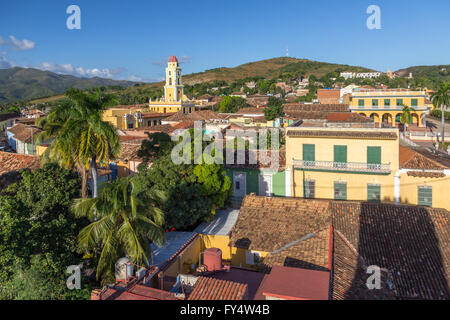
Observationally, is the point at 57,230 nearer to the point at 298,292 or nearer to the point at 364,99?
the point at 298,292

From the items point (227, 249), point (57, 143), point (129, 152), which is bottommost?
point (227, 249)

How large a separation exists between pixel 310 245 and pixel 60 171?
32.7ft

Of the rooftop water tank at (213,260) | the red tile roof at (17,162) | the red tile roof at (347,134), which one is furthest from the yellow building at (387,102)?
the rooftop water tank at (213,260)

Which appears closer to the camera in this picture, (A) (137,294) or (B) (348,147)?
(A) (137,294)

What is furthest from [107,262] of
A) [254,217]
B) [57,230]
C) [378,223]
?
[378,223]

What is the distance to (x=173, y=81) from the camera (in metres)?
72.6

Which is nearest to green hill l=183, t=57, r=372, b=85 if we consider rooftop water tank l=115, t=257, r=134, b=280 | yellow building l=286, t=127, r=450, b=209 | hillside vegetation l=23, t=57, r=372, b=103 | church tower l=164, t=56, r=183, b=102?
hillside vegetation l=23, t=57, r=372, b=103

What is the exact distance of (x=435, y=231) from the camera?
13.3 meters

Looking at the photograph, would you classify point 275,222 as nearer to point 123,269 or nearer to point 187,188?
point 187,188

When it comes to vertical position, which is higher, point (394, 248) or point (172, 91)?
point (172, 91)

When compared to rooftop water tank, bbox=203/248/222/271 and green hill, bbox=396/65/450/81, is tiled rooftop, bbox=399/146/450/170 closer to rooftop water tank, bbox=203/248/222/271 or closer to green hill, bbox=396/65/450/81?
rooftop water tank, bbox=203/248/222/271

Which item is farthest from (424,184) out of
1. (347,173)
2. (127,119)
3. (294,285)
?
(127,119)

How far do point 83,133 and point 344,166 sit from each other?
1377 centimetres

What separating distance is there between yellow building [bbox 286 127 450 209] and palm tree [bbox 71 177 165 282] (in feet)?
39.1
